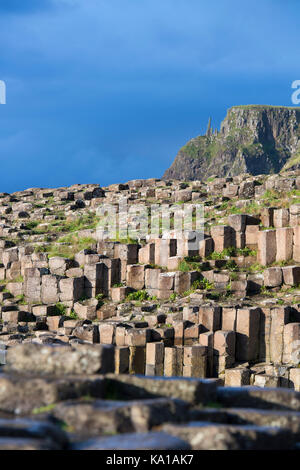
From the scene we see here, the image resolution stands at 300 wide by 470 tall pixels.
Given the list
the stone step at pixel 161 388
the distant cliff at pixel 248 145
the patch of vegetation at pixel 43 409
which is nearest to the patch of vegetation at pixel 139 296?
the stone step at pixel 161 388

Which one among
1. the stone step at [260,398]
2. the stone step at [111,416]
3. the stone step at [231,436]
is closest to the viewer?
the stone step at [231,436]

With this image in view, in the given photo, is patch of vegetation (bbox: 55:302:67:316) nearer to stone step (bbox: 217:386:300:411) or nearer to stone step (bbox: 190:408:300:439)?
stone step (bbox: 217:386:300:411)

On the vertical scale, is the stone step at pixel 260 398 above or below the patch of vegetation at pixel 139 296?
below

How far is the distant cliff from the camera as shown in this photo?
185375mm

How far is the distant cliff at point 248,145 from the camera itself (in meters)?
185

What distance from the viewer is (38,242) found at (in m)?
39.2

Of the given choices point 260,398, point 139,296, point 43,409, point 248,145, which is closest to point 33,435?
point 43,409

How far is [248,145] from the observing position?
189750 mm

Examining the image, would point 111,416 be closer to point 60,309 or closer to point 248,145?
point 60,309

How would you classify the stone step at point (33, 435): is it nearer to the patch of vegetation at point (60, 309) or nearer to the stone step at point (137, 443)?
the stone step at point (137, 443)

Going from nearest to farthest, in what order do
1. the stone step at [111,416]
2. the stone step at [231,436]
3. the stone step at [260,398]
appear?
the stone step at [231,436] → the stone step at [111,416] → the stone step at [260,398]

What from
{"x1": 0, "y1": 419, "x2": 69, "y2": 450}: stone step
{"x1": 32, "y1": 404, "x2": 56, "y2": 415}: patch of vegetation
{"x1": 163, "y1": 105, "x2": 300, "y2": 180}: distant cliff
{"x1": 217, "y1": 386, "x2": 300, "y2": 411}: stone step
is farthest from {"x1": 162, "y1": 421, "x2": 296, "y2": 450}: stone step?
{"x1": 163, "y1": 105, "x2": 300, "y2": 180}: distant cliff

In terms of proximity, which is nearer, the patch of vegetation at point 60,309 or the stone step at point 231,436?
the stone step at point 231,436

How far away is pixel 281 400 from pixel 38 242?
32.0 meters
